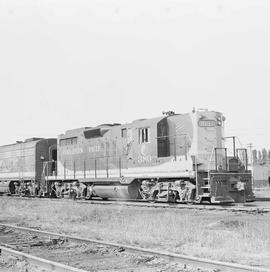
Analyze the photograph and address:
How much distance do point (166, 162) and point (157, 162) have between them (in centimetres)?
46

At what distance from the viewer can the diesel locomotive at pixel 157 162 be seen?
15.5m

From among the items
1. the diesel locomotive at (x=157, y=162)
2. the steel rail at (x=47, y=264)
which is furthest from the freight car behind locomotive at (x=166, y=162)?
the steel rail at (x=47, y=264)

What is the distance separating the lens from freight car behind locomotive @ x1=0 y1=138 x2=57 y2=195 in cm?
2375

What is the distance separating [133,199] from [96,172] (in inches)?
102

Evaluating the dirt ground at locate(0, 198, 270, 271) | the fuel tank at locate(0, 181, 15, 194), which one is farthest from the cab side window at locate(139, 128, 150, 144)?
the fuel tank at locate(0, 181, 15, 194)

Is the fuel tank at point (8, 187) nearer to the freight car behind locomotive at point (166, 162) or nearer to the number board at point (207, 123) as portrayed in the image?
the freight car behind locomotive at point (166, 162)

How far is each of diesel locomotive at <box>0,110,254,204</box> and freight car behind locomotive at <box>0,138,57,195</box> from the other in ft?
5.98

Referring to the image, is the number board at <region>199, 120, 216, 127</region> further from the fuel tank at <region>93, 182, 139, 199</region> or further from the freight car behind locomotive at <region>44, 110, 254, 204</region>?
the fuel tank at <region>93, 182, 139, 199</region>

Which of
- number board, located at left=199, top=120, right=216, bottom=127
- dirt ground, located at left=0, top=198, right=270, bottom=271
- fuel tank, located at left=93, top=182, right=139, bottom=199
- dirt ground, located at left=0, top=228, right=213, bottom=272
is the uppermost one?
number board, located at left=199, top=120, right=216, bottom=127

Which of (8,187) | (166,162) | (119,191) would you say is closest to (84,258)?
(166,162)

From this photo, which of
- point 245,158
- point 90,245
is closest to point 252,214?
point 245,158

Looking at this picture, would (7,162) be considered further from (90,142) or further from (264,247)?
(264,247)

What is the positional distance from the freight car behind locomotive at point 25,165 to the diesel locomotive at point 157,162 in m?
1.82

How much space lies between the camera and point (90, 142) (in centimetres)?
2039
